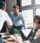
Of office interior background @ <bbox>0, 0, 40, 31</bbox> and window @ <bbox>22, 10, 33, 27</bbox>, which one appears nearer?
office interior background @ <bbox>0, 0, 40, 31</bbox>

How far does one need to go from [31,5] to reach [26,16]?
50 cm

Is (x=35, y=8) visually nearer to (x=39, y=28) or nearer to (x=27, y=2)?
(x=27, y=2)

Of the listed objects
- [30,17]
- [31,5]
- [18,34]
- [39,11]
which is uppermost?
[31,5]

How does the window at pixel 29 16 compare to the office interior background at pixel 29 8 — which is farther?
the window at pixel 29 16

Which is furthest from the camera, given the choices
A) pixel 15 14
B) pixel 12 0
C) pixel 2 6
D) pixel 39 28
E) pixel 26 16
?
pixel 12 0

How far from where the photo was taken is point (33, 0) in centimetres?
375

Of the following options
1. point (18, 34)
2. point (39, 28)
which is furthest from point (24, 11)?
point (39, 28)

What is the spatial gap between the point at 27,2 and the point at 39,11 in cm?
72

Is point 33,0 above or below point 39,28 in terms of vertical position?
above

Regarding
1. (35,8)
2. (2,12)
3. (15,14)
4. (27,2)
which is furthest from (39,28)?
(27,2)

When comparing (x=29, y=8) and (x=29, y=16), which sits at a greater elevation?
(x=29, y=8)

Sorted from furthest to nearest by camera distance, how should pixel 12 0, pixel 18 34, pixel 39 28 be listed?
1. pixel 12 0
2. pixel 18 34
3. pixel 39 28

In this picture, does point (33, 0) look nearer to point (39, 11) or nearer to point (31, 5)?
point (31, 5)

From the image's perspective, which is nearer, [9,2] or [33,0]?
[33,0]
